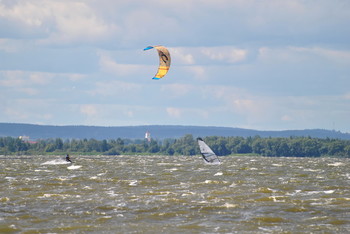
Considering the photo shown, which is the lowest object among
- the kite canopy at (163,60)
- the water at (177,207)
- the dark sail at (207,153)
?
the water at (177,207)

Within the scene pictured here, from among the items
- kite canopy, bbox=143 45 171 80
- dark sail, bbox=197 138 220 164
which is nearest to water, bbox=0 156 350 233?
kite canopy, bbox=143 45 171 80

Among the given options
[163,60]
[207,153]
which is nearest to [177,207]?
[163,60]

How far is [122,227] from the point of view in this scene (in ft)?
144

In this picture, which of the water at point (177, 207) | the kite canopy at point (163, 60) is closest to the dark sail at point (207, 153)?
the kite canopy at point (163, 60)

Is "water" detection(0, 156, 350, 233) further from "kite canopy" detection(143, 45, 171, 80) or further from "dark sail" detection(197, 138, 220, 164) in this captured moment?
"dark sail" detection(197, 138, 220, 164)

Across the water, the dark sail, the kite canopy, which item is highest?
the kite canopy

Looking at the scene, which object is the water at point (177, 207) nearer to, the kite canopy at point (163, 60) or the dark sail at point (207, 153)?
the kite canopy at point (163, 60)

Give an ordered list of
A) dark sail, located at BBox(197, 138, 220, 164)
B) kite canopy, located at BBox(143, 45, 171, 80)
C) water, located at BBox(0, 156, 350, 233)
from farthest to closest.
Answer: dark sail, located at BBox(197, 138, 220, 164) → kite canopy, located at BBox(143, 45, 171, 80) → water, located at BBox(0, 156, 350, 233)

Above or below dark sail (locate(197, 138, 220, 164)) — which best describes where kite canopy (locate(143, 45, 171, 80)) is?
above

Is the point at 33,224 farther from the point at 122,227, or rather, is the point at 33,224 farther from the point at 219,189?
the point at 219,189

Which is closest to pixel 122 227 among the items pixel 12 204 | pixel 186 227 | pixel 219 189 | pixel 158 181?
pixel 186 227

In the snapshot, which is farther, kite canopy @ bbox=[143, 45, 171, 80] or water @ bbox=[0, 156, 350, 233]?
kite canopy @ bbox=[143, 45, 171, 80]

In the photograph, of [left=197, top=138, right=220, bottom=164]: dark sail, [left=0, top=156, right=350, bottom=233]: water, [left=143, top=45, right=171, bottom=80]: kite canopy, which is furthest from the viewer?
[left=197, top=138, right=220, bottom=164]: dark sail

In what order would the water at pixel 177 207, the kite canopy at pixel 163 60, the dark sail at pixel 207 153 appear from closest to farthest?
1. the water at pixel 177 207
2. the kite canopy at pixel 163 60
3. the dark sail at pixel 207 153
